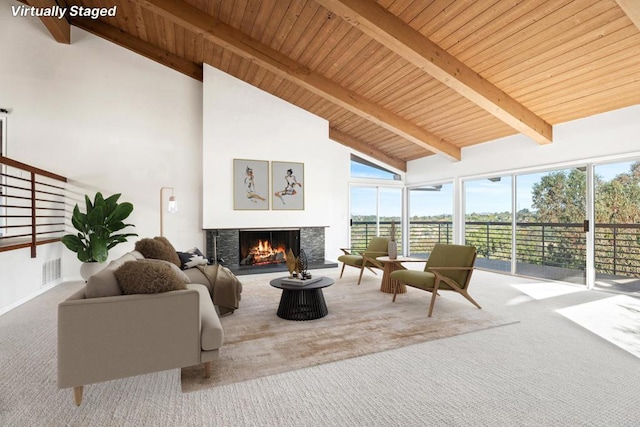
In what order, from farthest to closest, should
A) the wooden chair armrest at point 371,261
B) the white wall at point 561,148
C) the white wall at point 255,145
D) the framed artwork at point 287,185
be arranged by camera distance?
the framed artwork at point 287,185, the white wall at point 255,145, the wooden chair armrest at point 371,261, the white wall at point 561,148

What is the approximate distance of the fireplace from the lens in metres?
6.88

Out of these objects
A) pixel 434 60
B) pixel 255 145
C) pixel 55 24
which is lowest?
pixel 255 145

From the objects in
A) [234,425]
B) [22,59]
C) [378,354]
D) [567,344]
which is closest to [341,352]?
[378,354]

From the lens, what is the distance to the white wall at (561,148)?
470 cm

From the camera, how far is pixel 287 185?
22.8 feet

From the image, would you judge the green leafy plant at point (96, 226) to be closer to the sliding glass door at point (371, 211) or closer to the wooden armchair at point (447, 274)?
the wooden armchair at point (447, 274)

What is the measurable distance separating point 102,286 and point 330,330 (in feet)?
6.45

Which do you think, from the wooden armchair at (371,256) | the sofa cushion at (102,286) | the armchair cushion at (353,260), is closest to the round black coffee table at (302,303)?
the sofa cushion at (102,286)

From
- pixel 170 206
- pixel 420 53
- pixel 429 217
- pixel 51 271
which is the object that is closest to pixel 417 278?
pixel 420 53

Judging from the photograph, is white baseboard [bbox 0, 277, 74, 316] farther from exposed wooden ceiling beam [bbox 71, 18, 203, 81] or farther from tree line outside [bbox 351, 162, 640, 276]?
tree line outside [bbox 351, 162, 640, 276]

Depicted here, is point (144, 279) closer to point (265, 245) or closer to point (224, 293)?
point (224, 293)

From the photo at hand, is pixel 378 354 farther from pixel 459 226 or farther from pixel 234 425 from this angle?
pixel 459 226

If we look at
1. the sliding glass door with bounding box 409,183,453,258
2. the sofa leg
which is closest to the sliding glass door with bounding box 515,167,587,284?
the sliding glass door with bounding box 409,183,453,258

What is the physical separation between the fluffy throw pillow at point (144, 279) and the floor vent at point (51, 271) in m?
3.91
